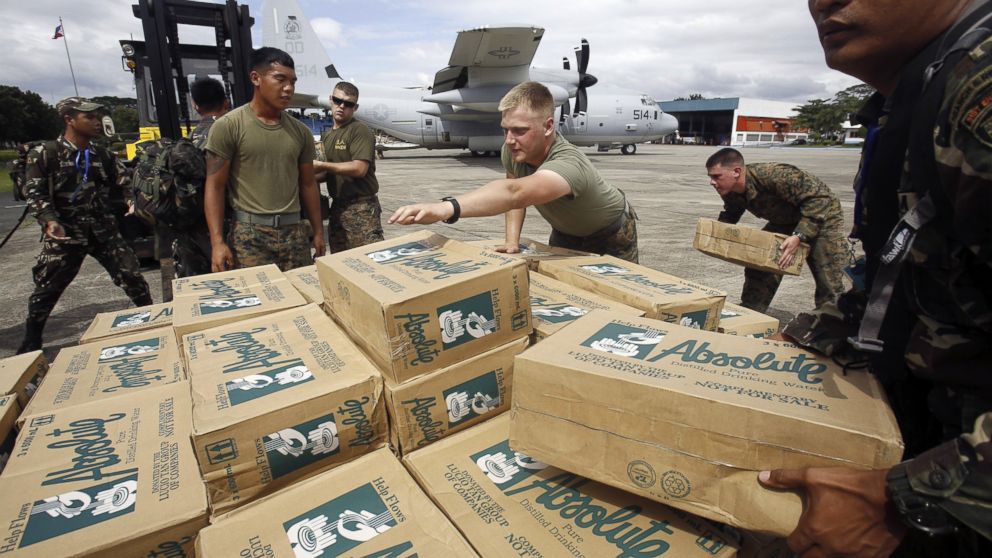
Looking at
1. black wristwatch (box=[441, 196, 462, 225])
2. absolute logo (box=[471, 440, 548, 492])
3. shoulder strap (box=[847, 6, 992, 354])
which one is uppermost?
shoulder strap (box=[847, 6, 992, 354])

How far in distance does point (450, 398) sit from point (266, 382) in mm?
542

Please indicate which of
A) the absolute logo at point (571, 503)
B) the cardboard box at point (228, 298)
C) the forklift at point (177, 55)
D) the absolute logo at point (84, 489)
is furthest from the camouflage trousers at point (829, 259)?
the forklift at point (177, 55)

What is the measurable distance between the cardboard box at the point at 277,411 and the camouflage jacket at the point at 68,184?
2953 millimetres

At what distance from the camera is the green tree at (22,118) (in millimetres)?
36688

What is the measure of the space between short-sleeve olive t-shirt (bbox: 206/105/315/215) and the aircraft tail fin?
413 inches

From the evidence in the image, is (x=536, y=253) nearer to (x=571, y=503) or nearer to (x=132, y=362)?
(x=571, y=503)

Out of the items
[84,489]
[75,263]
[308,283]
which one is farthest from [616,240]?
[75,263]

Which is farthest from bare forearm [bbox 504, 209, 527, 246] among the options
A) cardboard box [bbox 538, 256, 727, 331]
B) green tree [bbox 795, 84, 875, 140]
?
green tree [bbox 795, 84, 875, 140]

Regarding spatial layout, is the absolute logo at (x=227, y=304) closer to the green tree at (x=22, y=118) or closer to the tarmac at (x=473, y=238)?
the tarmac at (x=473, y=238)

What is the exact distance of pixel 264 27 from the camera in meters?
14.4

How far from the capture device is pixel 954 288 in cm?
84

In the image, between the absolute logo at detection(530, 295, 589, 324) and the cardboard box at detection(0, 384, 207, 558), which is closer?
the cardboard box at detection(0, 384, 207, 558)

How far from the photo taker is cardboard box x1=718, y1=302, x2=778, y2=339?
217 centimetres

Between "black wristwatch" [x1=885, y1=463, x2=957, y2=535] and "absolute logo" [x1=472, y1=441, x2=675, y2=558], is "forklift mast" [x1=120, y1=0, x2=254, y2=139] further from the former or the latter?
"black wristwatch" [x1=885, y1=463, x2=957, y2=535]
